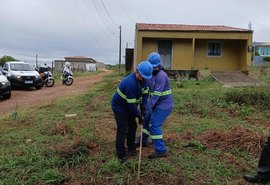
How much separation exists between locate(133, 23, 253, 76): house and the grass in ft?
37.3

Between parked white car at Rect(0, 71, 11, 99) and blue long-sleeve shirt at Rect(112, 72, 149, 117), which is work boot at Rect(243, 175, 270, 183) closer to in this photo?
blue long-sleeve shirt at Rect(112, 72, 149, 117)

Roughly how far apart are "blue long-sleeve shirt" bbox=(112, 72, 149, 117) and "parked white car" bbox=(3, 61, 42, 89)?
12739 millimetres

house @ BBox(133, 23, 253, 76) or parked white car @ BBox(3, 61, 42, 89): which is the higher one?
house @ BBox(133, 23, 253, 76)

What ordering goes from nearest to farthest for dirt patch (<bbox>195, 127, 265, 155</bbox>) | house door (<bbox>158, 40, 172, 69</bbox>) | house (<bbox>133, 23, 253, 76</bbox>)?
dirt patch (<bbox>195, 127, 265, 155</bbox>) → house (<bbox>133, 23, 253, 76</bbox>) → house door (<bbox>158, 40, 172, 69</bbox>)

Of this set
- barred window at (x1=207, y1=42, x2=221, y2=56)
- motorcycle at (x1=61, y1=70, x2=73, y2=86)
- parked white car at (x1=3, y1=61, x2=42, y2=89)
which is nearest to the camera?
parked white car at (x1=3, y1=61, x2=42, y2=89)

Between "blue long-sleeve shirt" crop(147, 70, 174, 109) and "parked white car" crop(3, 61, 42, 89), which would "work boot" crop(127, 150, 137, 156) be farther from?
"parked white car" crop(3, 61, 42, 89)

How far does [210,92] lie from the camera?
12.8 metres

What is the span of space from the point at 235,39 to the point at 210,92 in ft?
28.7

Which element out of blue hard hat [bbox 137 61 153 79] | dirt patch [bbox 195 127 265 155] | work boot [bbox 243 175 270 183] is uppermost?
blue hard hat [bbox 137 61 153 79]

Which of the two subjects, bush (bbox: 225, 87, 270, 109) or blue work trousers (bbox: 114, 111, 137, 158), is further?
bush (bbox: 225, 87, 270, 109)

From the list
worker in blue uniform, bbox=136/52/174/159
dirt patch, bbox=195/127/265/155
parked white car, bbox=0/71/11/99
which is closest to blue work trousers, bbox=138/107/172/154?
worker in blue uniform, bbox=136/52/174/159

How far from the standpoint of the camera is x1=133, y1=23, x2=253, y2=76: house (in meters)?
20.0

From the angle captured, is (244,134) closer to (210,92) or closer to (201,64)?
(210,92)

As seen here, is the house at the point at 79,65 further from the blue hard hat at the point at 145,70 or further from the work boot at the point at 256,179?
the work boot at the point at 256,179
